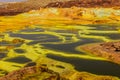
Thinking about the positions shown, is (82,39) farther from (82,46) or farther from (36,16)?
(36,16)

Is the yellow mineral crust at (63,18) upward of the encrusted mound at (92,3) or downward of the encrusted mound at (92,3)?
downward

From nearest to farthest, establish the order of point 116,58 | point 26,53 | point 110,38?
point 116,58, point 26,53, point 110,38

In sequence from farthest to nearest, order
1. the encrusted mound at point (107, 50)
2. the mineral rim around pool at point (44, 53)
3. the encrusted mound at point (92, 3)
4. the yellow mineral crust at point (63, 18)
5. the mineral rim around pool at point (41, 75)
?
the encrusted mound at point (92, 3) < the yellow mineral crust at point (63, 18) < the encrusted mound at point (107, 50) < the mineral rim around pool at point (44, 53) < the mineral rim around pool at point (41, 75)

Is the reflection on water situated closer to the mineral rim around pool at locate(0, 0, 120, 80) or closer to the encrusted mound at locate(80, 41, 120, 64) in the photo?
the mineral rim around pool at locate(0, 0, 120, 80)

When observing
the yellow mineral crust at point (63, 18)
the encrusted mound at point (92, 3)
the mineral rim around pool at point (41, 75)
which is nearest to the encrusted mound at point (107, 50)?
the mineral rim around pool at point (41, 75)

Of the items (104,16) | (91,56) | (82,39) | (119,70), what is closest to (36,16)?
(104,16)

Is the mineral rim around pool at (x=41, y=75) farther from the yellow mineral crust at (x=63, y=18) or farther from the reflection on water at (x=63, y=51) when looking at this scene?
the yellow mineral crust at (x=63, y=18)

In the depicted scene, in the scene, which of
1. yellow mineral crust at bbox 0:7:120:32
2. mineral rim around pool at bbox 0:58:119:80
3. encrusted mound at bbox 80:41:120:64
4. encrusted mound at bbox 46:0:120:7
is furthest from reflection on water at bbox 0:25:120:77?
encrusted mound at bbox 46:0:120:7

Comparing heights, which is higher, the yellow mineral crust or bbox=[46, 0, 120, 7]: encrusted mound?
bbox=[46, 0, 120, 7]: encrusted mound
